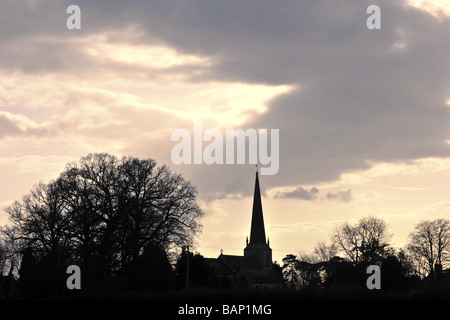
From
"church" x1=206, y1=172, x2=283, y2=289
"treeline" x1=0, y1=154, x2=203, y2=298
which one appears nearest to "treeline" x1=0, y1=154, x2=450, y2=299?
"treeline" x1=0, y1=154, x2=203, y2=298

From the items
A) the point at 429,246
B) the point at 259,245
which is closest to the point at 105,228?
the point at 429,246

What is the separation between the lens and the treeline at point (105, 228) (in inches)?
2509

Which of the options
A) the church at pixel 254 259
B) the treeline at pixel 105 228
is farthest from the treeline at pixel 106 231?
the church at pixel 254 259

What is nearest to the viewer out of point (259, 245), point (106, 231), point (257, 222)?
point (106, 231)

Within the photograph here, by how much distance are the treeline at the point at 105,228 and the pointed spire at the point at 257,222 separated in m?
90.0

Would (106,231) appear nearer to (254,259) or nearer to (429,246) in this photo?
(429,246)

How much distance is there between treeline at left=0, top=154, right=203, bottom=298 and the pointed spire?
90.0 meters

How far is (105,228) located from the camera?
6512 centimetres

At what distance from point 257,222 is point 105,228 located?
101m

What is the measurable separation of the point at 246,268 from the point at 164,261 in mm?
101104

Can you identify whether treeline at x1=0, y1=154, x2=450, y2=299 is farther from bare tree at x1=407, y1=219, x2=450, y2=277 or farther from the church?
the church
